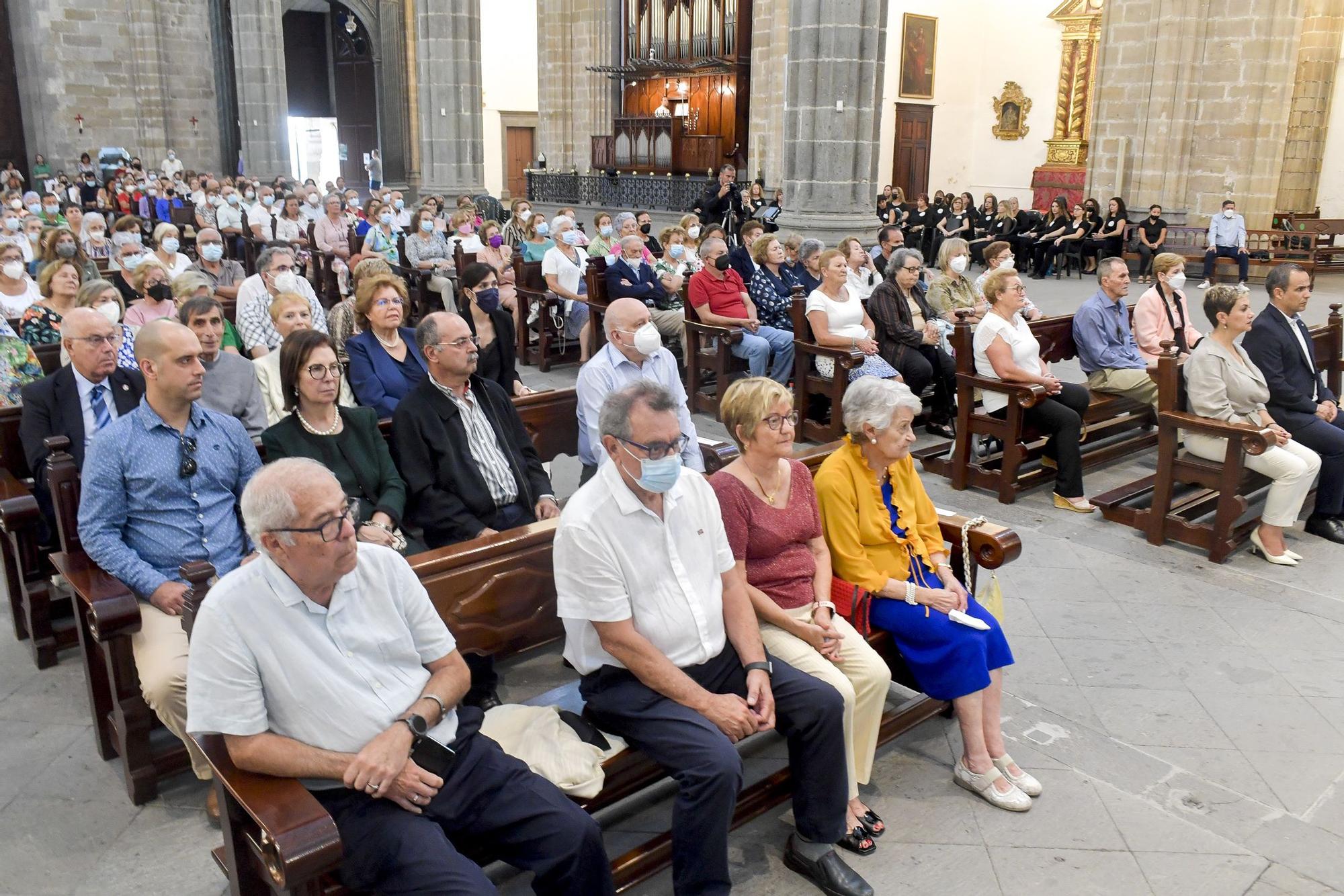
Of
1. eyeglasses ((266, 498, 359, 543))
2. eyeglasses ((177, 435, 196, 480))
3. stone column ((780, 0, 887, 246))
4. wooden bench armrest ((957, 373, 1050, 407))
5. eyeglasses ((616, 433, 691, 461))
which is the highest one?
stone column ((780, 0, 887, 246))

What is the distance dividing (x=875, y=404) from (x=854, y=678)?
81 cm

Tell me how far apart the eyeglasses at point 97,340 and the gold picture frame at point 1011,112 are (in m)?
20.0

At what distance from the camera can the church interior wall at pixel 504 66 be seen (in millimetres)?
28109

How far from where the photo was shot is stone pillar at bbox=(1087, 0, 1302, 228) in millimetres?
14453

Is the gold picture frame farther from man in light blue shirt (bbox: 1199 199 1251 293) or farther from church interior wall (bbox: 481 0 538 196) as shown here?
church interior wall (bbox: 481 0 538 196)

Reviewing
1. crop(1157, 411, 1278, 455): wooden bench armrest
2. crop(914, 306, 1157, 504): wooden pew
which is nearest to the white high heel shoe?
crop(1157, 411, 1278, 455): wooden bench armrest

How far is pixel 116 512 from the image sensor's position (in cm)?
318

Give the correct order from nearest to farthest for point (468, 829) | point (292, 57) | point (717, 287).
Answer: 1. point (468, 829)
2. point (717, 287)
3. point (292, 57)

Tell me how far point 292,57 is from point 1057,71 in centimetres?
2005

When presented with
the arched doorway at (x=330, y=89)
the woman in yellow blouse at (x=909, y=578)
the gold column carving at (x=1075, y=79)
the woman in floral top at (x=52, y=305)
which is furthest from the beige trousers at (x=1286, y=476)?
the arched doorway at (x=330, y=89)

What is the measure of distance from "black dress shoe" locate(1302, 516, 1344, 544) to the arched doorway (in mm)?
26076

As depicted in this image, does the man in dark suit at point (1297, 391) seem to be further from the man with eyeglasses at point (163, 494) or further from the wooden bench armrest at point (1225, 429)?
the man with eyeglasses at point (163, 494)

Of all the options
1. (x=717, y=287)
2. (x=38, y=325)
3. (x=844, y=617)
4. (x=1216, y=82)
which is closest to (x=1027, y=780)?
(x=844, y=617)

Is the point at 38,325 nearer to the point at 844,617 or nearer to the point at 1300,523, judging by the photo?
the point at 844,617
